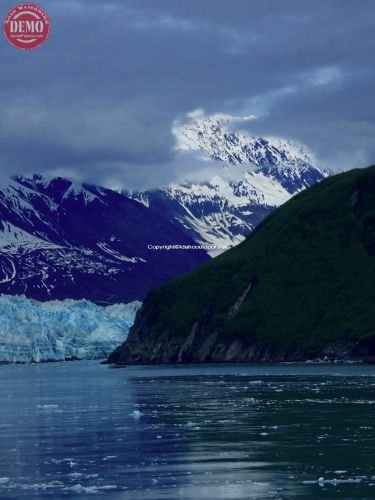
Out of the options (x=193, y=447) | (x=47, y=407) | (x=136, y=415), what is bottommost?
(x=193, y=447)

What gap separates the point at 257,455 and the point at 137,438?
42.9ft

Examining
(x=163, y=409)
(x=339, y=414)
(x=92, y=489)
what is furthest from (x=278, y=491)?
(x=163, y=409)

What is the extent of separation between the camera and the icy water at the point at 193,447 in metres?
55.5

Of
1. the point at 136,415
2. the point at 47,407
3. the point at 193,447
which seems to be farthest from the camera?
the point at 47,407

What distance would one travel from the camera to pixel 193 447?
70.9 metres

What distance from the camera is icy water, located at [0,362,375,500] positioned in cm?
5553

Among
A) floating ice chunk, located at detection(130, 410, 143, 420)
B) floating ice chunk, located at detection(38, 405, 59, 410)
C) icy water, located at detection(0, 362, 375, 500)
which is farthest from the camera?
floating ice chunk, located at detection(38, 405, 59, 410)

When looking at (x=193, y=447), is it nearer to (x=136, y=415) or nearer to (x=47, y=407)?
(x=136, y=415)

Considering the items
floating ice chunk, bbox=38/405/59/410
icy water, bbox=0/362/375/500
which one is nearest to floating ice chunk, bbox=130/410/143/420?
icy water, bbox=0/362/375/500

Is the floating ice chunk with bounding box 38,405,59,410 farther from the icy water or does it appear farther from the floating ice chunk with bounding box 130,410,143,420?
the floating ice chunk with bounding box 130,410,143,420

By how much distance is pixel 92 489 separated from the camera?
55.3 meters

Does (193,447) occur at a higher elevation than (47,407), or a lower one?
lower

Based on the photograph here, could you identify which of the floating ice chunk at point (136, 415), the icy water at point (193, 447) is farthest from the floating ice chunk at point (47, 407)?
the floating ice chunk at point (136, 415)

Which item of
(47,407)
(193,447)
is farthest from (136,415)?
(193,447)
